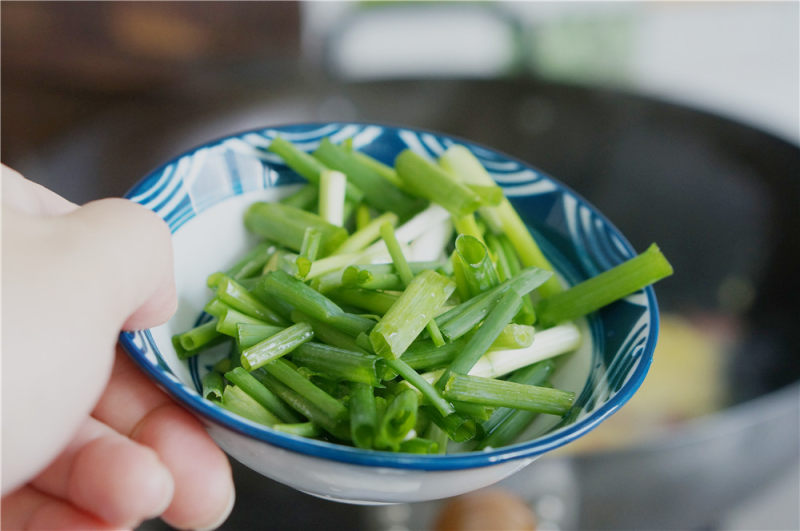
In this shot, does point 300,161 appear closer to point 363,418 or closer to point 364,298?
point 364,298

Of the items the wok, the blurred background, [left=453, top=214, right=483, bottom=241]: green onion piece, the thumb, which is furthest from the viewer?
the wok

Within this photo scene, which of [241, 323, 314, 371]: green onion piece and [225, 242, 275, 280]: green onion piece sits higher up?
[225, 242, 275, 280]: green onion piece

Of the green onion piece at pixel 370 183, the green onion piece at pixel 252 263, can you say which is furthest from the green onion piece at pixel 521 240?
the green onion piece at pixel 252 263

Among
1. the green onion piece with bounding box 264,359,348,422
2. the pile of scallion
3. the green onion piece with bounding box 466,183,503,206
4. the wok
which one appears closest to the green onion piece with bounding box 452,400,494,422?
the pile of scallion

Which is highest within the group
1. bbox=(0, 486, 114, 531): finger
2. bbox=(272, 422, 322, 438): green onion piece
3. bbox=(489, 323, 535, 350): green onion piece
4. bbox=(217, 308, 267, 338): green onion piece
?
bbox=(489, 323, 535, 350): green onion piece

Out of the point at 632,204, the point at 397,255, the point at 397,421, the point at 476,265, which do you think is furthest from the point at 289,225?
the point at 632,204

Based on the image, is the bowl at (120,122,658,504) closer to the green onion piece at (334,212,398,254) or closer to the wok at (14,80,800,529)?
the green onion piece at (334,212,398,254)

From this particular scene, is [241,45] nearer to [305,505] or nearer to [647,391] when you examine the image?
[647,391]
